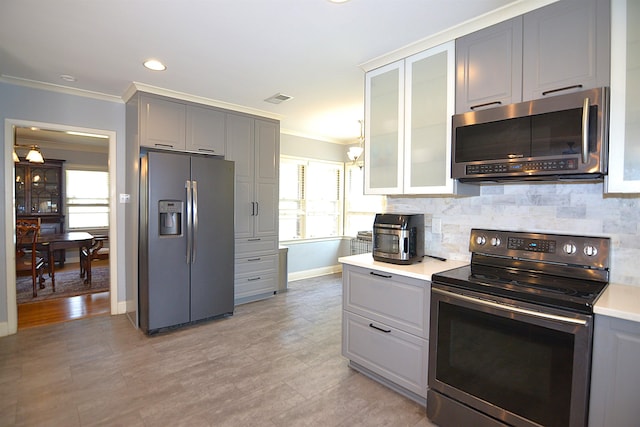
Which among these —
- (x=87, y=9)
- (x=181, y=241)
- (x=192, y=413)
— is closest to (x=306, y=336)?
(x=192, y=413)

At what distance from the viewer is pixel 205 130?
3.80 meters

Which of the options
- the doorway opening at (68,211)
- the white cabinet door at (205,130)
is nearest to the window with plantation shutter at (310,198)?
the white cabinet door at (205,130)

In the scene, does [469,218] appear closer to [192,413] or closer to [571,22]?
[571,22]

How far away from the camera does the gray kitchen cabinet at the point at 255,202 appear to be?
4.13 m

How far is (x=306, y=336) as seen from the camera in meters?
3.28

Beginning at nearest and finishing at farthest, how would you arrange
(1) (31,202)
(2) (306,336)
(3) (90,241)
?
1. (2) (306,336)
2. (3) (90,241)
3. (1) (31,202)

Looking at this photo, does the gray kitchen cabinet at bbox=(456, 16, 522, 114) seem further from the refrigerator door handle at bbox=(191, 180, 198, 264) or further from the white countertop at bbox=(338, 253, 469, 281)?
the refrigerator door handle at bbox=(191, 180, 198, 264)

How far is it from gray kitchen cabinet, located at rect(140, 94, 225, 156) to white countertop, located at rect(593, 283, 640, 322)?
3.66 meters

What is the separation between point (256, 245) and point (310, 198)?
1783 millimetres

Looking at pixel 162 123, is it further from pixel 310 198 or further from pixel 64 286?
pixel 64 286

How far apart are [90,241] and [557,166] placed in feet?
19.1

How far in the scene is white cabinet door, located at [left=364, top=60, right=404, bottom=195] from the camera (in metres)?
2.51

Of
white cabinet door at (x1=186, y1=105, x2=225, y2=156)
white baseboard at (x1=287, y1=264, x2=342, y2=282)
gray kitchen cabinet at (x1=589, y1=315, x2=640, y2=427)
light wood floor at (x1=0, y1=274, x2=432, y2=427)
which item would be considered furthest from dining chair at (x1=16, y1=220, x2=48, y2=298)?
gray kitchen cabinet at (x1=589, y1=315, x2=640, y2=427)

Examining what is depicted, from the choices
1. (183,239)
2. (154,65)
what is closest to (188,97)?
(154,65)
